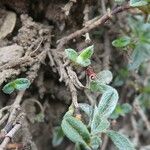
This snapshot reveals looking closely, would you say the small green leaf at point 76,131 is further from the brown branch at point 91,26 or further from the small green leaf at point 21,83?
the brown branch at point 91,26

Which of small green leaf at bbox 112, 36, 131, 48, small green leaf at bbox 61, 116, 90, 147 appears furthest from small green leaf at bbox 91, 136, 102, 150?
small green leaf at bbox 112, 36, 131, 48

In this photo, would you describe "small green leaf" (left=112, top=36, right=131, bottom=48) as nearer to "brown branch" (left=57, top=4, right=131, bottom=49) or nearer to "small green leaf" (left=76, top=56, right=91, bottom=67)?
"brown branch" (left=57, top=4, right=131, bottom=49)

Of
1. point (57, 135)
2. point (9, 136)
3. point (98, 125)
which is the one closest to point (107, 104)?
point (98, 125)

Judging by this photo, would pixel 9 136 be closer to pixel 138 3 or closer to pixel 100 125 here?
pixel 100 125

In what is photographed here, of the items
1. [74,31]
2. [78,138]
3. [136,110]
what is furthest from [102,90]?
[136,110]

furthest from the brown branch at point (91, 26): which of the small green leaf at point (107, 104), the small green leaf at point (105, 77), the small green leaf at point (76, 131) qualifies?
the small green leaf at point (76, 131)

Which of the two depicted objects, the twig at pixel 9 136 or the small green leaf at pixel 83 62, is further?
the small green leaf at pixel 83 62
